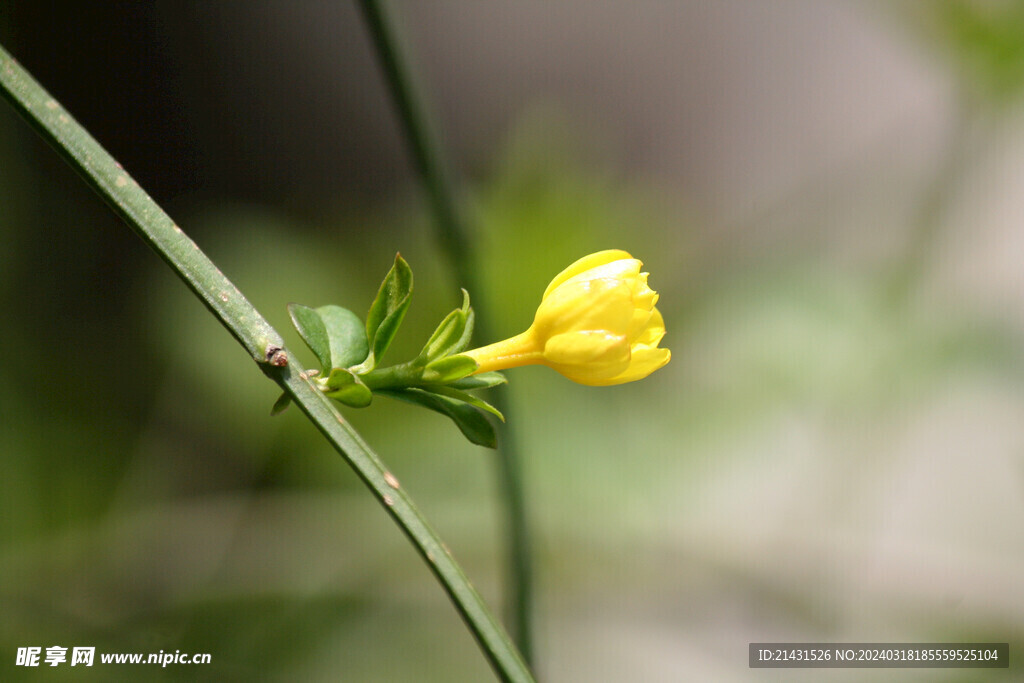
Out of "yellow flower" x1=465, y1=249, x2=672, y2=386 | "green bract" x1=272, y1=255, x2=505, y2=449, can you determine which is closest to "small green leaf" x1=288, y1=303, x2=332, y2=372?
"green bract" x1=272, y1=255, x2=505, y2=449

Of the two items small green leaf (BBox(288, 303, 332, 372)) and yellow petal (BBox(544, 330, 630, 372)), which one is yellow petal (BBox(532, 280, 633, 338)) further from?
small green leaf (BBox(288, 303, 332, 372))

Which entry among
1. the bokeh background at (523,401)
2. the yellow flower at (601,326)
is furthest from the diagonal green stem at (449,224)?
the bokeh background at (523,401)

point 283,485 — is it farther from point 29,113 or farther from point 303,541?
point 29,113

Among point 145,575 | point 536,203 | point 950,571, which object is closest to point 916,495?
point 950,571

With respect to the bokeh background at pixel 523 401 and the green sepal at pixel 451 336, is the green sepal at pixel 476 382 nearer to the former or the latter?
the green sepal at pixel 451 336

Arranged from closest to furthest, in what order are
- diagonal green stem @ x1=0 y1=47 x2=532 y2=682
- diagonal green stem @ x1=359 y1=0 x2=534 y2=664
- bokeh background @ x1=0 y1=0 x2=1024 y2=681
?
diagonal green stem @ x1=0 y1=47 x2=532 y2=682
diagonal green stem @ x1=359 y1=0 x2=534 y2=664
bokeh background @ x1=0 y1=0 x2=1024 y2=681

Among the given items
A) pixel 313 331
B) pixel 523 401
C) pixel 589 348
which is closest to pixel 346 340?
pixel 313 331

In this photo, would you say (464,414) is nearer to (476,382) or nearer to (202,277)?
(476,382)
